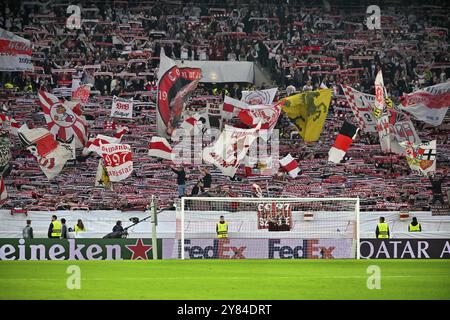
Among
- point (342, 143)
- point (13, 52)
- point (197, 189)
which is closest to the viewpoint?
point (197, 189)

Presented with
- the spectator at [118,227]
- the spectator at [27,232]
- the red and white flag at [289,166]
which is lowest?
the spectator at [27,232]

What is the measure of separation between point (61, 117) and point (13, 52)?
2512mm

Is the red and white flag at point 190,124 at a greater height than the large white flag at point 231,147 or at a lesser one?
greater

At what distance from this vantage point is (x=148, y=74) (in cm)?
2703

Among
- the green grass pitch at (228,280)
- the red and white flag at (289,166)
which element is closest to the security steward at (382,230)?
the red and white flag at (289,166)

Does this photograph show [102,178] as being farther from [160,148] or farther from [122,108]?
[122,108]

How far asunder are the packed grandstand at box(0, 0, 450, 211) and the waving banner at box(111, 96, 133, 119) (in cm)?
19

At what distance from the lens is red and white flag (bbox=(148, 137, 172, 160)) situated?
2573 cm

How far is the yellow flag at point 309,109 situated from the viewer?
85.0 ft

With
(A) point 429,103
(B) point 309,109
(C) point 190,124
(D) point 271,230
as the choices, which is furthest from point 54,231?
(A) point 429,103

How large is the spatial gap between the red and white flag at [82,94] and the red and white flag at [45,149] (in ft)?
4.54

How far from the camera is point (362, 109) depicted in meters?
26.2

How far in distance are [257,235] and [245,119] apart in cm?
622

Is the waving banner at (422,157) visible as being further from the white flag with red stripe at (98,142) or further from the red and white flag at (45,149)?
the red and white flag at (45,149)
